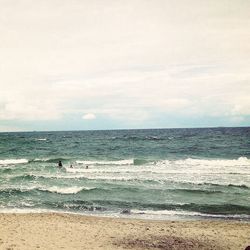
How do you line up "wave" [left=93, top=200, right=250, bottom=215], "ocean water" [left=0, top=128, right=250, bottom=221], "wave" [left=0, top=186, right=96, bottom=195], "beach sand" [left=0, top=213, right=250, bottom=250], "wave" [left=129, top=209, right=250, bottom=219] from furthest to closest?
"wave" [left=0, top=186, right=96, bottom=195], "ocean water" [left=0, top=128, right=250, bottom=221], "wave" [left=93, top=200, right=250, bottom=215], "wave" [left=129, top=209, right=250, bottom=219], "beach sand" [left=0, top=213, right=250, bottom=250]

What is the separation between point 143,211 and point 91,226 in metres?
4.44

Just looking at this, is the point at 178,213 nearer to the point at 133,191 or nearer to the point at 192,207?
the point at 192,207

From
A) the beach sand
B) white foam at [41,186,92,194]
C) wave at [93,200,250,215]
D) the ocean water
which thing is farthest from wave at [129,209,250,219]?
white foam at [41,186,92,194]

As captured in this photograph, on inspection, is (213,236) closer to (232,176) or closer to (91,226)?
(91,226)

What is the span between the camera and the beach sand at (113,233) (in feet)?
43.5

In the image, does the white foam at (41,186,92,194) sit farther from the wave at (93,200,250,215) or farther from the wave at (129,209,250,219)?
the wave at (129,209,250,219)

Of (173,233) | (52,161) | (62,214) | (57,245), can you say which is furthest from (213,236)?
(52,161)

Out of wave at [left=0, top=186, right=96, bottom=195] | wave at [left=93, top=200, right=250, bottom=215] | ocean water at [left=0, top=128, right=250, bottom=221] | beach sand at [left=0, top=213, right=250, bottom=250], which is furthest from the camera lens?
wave at [left=0, top=186, right=96, bottom=195]

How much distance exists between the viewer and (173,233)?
14938 millimetres

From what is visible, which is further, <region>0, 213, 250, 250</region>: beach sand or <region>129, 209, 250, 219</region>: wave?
<region>129, 209, 250, 219</region>: wave

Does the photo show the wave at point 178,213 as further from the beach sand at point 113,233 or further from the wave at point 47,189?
the wave at point 47,189

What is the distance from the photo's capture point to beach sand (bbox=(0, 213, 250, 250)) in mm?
13273

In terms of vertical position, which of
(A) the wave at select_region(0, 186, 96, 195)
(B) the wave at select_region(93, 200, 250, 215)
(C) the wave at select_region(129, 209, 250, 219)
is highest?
(A) the wave at select_region(0, 186, 96, 195)

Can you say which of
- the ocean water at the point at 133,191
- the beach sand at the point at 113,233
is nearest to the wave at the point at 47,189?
the ocean water at the point at 133,191
